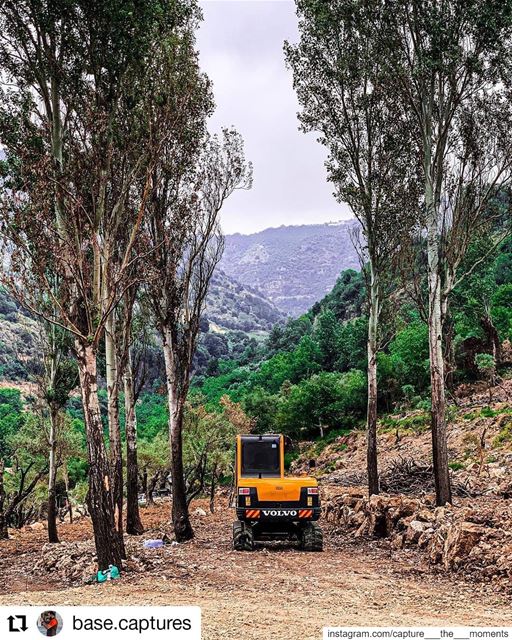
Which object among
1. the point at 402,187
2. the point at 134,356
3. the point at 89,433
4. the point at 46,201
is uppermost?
the point at 402,187

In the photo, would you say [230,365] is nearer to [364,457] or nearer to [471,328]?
[471,328]

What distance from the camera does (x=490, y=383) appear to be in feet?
125

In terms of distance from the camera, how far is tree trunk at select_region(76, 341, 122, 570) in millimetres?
11141

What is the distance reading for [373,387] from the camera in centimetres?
1964

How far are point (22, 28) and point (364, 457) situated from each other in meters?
30.8

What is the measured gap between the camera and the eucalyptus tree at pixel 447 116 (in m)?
15.7

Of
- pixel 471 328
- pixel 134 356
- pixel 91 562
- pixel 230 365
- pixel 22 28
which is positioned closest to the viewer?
pixel 22 28

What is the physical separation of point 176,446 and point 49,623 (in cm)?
1099

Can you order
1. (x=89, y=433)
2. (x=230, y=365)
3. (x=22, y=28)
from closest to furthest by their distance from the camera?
(x=89, y=433) < (x=22, y=28) < (x=230, y=365)

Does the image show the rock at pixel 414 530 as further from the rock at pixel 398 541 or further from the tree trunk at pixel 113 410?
the tree trunk at pixel 113 410

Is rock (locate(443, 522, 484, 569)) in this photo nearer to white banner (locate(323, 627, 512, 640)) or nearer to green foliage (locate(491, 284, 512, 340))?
white banner (locate(323, 627, 512, 640))

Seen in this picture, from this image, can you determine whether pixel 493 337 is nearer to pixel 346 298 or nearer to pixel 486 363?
pixel 486 363

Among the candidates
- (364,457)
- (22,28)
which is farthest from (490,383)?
(22,28)

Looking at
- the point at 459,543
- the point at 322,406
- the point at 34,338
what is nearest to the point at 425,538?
the point at 459,543
